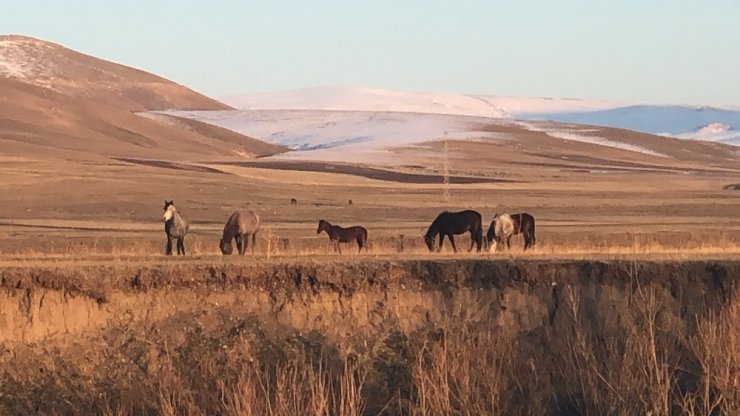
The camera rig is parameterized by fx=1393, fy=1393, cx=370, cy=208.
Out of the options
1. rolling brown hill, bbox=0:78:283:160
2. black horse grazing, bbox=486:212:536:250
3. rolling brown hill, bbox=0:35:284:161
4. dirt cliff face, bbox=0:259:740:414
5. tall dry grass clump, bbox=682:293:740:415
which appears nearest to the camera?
tall dry grass clump, bbox=682:293:740:415

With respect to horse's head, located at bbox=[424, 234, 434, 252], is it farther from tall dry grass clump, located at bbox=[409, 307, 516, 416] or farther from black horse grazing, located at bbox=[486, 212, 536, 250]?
tall dry grass clump, located at bbox=[409, 307, 516, 416]

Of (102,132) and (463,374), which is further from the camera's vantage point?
(102,132)

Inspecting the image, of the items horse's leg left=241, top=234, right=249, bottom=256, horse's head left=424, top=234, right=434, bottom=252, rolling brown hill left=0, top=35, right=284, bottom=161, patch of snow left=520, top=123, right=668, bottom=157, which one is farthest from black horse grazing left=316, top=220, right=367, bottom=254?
patch of snow left=520, top=123, right=668, bottom=157

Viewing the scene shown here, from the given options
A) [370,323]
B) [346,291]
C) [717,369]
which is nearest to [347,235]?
[346,291]

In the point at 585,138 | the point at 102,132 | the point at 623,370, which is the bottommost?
the point at 585,138

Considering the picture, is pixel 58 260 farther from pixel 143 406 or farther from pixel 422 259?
pixel 143 406

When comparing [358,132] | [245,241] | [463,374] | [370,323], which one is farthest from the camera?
[358,132]

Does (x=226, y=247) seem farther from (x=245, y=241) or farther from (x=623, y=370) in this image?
(x=623, y=370)

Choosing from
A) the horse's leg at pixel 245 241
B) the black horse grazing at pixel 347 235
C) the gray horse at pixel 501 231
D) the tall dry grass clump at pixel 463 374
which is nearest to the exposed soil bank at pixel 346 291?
the tall dry grass clump at pixel 463 374

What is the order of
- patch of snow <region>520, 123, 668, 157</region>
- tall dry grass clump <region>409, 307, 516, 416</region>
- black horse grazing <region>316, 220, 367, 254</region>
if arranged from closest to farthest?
tall dry grass clump <region>409, 307, 516, 416</region> < black horse grazing <region>316, 220, 367, 254</region> < patch of snow <region>520, 123, 668, 157</region>

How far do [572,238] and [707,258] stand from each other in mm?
13840

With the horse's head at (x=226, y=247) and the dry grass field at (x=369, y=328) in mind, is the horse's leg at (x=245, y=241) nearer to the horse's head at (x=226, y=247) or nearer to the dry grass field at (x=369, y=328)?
the horse's head at (x=226, y=247)

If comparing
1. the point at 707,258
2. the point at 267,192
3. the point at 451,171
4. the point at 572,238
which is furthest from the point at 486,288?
the point at 451,171

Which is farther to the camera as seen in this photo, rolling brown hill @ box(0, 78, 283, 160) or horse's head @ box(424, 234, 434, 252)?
rolling brown hill @ box(0, 78, 283, 160)
